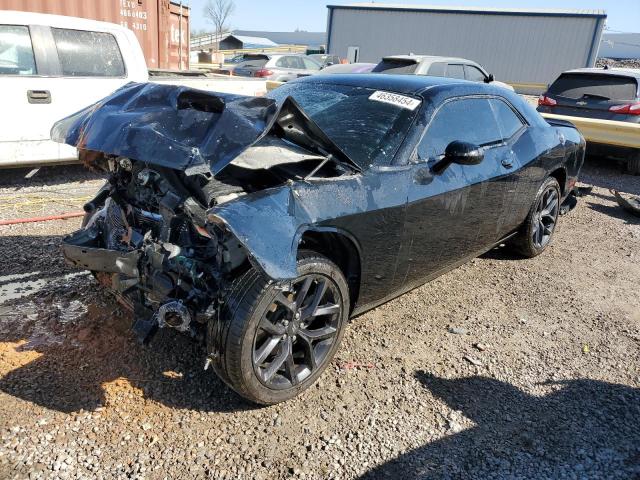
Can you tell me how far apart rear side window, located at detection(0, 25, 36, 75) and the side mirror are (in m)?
5.06

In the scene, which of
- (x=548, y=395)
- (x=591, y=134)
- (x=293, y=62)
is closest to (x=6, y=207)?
(x=548, y=395)

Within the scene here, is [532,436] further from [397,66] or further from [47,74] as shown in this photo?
[397,66]

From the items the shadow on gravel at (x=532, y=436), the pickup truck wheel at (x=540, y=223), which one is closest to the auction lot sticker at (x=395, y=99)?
the shadow on gravel at (x=532, y=436)

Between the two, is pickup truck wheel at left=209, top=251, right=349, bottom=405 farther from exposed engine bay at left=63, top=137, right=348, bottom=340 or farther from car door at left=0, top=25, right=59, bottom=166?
car door at left=0, top=25, right=59, bottom=166

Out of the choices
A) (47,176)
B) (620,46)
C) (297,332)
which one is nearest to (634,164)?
(297,332)

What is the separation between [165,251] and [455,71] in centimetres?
967

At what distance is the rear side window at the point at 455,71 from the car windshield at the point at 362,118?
7.43 m

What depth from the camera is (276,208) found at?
8.18 feet

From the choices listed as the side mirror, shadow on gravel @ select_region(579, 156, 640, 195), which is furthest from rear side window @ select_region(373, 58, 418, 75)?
the side mirror

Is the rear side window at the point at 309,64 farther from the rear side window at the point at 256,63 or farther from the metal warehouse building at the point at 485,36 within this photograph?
the metal warehouse building at the point at 485,36

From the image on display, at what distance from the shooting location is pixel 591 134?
852cm

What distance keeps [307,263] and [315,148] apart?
2.52 ft

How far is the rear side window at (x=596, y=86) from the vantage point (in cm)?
898

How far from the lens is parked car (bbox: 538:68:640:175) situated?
8.73 m
